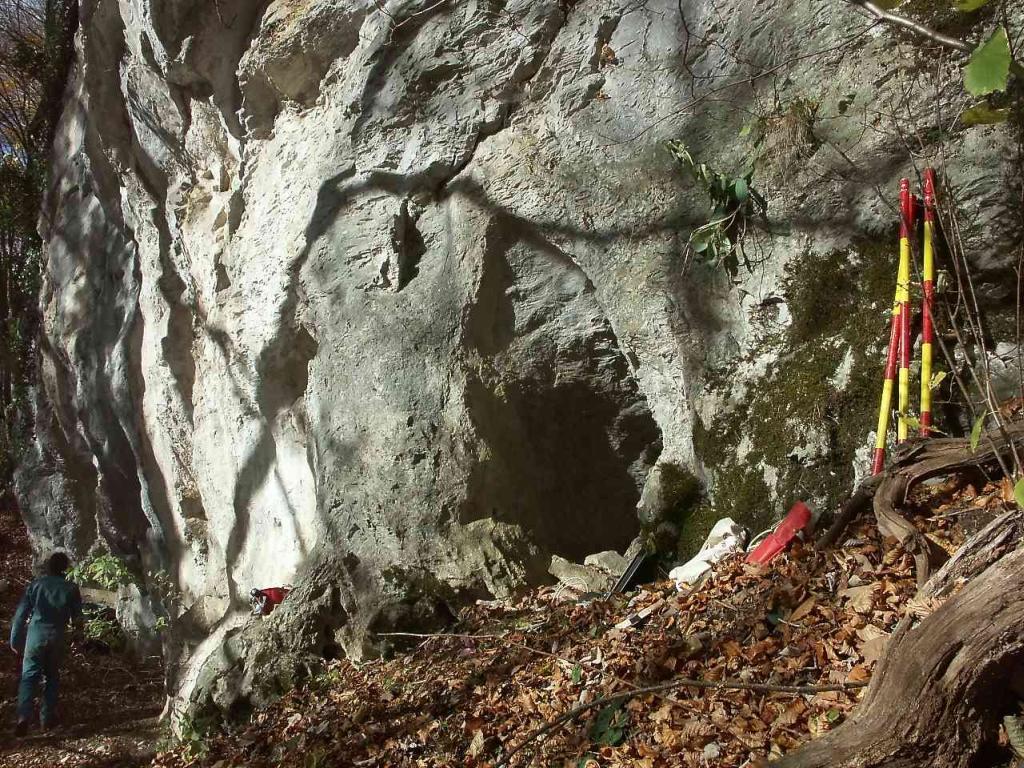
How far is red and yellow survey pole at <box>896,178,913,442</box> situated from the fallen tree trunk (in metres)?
1.32

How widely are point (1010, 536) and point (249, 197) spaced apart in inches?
262

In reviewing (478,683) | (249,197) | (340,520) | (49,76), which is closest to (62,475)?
(49,76)

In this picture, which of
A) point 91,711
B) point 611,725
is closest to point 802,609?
point 611,725

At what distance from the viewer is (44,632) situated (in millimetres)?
7832

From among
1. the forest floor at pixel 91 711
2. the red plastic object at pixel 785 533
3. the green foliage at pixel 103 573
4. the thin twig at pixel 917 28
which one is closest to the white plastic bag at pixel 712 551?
the red plastic object at pixel 785 533

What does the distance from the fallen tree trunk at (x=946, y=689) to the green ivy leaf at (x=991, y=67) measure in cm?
164

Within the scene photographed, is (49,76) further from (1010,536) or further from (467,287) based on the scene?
(1010,536)

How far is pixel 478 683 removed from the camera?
13.9 ft

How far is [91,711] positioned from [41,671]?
4.58ft

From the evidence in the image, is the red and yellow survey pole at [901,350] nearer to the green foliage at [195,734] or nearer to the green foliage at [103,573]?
the green foliage at [195,734]

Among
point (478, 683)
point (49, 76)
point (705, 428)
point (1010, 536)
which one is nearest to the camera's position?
point (1010, 536)

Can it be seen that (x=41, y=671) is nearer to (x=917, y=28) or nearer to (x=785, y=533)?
(x=785, y=533)

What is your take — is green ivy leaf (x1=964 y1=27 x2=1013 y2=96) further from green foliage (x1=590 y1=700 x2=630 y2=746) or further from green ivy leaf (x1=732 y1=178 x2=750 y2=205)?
green ivy leaf (x1=732 y1=178 x2=750 y2=205)

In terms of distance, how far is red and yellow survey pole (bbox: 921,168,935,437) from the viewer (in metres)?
3.65
